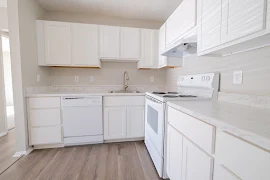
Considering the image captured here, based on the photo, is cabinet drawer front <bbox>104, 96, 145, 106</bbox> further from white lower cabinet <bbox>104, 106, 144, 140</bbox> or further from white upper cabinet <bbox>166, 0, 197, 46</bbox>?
white upper cabinet <bbox>166, 0, 197, 46</bbox>

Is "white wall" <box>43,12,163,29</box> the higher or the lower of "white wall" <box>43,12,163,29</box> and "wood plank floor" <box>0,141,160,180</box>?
the higher

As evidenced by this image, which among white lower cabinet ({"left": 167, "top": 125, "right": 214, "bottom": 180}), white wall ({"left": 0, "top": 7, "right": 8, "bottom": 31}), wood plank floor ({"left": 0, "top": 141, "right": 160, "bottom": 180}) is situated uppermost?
white wall ({"left": 0, "top": 7, "right": 8, "bottom": 31})

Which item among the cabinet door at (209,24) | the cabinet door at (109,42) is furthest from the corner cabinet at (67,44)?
the cabinet door at (209,24)

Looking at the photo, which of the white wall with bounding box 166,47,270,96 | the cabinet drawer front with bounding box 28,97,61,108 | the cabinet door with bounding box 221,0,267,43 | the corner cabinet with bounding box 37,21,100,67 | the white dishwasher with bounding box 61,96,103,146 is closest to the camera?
the cabinet door with bounding box 221,0,267,43

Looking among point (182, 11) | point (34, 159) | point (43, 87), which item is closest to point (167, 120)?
point (182, 11)

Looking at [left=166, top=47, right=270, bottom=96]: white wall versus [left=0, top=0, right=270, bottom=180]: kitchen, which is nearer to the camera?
[left=0, top=0, right=270, bottom=180]: kitchen

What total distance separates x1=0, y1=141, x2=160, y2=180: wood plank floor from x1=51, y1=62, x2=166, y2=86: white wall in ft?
4.05

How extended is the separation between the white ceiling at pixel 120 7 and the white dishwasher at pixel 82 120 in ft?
5.12

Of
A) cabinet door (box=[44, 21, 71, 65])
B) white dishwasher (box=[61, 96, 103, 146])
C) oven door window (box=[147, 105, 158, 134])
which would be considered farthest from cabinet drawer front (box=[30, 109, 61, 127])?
oven door window (box=[147, 105, 158, 134])

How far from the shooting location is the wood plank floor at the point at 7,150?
167 centimetres

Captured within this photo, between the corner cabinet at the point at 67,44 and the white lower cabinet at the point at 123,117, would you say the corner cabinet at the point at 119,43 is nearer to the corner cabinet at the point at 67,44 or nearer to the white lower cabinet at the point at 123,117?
the corner cabinet at the point at 67,44

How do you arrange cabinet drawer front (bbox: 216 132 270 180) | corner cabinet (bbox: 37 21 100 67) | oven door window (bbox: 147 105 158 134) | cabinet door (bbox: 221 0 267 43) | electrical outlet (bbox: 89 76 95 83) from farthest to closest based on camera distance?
electrical outlet (bbox: 89 76 95 83)
corner cabinet (bbox: 37 21 100 67)
oven door window (bbox: 147 105 158 134)
cabinet door (bbox: 221 0 267 43)
cabinet drawer front (bbox: 216 132 270 180)

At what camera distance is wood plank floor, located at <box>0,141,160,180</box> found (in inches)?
58.2

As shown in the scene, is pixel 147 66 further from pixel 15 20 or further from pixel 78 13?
pixel 15 20
